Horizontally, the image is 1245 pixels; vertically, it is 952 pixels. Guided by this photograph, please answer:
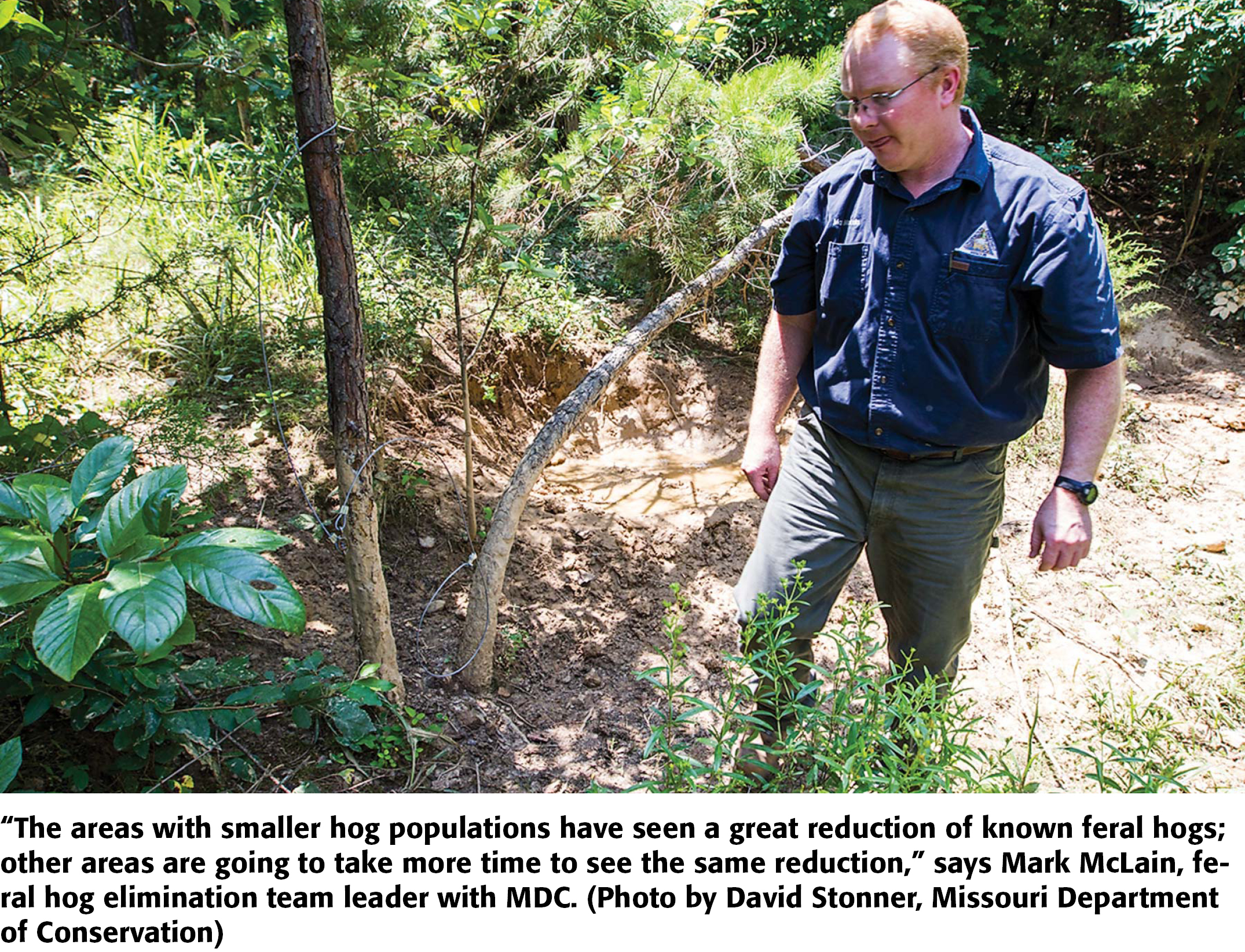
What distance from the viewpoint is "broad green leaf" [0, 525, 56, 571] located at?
1.17m

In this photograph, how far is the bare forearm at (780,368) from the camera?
2.20m

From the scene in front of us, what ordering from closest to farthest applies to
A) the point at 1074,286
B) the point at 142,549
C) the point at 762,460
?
the point at 142,549 < the point at 1074,286 < the point at 762,460

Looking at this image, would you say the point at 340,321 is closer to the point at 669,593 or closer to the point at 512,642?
the point at 512,642

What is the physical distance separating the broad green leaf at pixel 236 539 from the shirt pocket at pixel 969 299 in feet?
4.82

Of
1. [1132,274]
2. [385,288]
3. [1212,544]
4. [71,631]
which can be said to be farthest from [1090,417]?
[1132,274]

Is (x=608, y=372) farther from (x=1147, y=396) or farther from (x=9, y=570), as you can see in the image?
(x=1147, y=396)

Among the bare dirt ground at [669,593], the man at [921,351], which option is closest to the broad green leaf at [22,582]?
the bare dirt ground at [669,593]

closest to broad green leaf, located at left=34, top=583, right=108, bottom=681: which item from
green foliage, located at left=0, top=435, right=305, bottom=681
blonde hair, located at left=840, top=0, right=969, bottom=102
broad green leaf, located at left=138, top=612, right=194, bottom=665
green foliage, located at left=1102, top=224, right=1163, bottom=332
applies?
green foliage, located at left=0, top=435, right=305, bottom=681

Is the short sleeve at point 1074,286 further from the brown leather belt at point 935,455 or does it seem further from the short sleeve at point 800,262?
the short sleeve at point 800,262

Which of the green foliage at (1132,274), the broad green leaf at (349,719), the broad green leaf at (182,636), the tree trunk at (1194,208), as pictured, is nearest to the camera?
the broad green leaf at (182,636)

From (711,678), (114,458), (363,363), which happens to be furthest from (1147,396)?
(114,458)

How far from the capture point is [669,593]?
3.59 meters

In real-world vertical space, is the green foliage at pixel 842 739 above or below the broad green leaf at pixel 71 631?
below

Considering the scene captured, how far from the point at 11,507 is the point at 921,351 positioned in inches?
70.0
